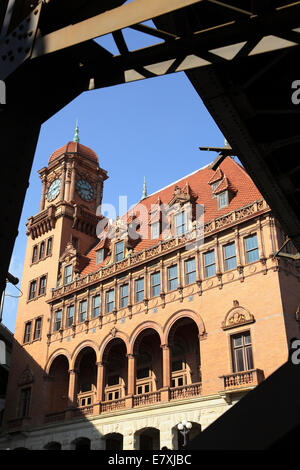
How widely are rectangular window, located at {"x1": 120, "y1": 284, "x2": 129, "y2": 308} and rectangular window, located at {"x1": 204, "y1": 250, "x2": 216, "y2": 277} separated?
7.54 metres

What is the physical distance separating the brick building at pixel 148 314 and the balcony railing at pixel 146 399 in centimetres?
9

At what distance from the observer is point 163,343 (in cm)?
3338

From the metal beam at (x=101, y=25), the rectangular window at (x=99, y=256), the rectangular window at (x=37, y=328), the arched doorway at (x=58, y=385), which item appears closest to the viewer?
the metal beam at (x=101, y=25)

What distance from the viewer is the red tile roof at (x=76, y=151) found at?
2083 inches

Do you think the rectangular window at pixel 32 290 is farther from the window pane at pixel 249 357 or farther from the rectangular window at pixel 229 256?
the window pane at pixel 249 357

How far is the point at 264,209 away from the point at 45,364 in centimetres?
2321

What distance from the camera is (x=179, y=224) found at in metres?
36.9

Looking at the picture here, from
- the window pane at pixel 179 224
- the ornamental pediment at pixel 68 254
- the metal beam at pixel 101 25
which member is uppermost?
the ornamental pediment at pixel 68 254

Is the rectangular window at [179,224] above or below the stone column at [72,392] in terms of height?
above

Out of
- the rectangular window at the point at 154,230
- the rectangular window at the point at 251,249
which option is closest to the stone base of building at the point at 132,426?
the rectangular window at the point at 251,249

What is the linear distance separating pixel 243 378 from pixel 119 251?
650 inches

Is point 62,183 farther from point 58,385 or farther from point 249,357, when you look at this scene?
point 249,357
